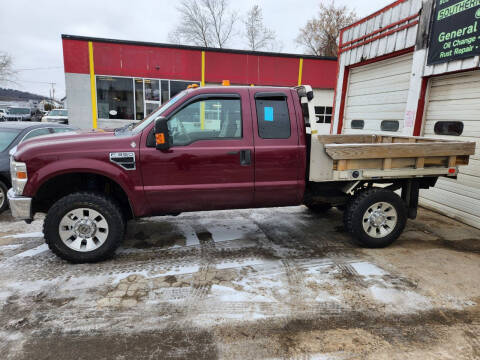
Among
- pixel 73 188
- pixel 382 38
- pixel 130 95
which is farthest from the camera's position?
pixel 130 95

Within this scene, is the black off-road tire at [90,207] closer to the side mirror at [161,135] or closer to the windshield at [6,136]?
the side mirror at [161,135]

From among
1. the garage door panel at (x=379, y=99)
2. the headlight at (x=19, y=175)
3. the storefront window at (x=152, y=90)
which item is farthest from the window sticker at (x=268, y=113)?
the storefront window at (x=152, y=90)

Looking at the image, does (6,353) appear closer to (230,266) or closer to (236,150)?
Result: (230,266)

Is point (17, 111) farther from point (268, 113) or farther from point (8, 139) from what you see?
point (268, 113)

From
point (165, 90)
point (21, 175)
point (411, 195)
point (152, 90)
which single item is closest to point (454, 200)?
point (411, 195)

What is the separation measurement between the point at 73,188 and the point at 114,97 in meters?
12.2

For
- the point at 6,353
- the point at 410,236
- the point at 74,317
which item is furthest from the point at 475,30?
the point at 6,353

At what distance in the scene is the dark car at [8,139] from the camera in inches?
203

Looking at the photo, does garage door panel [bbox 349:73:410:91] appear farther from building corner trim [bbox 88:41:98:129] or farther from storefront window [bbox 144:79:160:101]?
building corner trim [bbox 88:41:98:129]

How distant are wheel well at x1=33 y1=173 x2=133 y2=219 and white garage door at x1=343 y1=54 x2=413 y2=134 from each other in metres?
6.17

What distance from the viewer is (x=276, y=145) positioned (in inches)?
150

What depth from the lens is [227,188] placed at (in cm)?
378

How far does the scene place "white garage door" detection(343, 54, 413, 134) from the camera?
22.8 ft

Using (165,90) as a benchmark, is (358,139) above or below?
→ below
